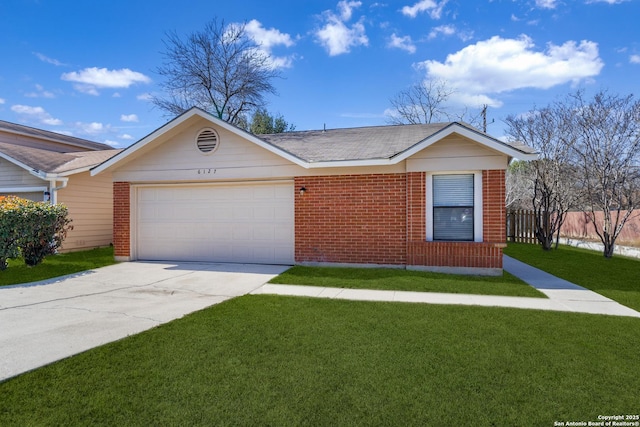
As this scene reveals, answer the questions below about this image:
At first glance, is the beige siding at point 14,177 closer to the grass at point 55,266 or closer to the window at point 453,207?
the grass at point 55,266

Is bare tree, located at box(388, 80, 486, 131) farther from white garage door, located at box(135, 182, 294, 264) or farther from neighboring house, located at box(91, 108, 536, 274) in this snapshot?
white garage door, located at box(135, 182, 294, 264)

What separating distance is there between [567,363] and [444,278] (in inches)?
167

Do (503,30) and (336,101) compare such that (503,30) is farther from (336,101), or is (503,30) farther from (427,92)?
(427,92)

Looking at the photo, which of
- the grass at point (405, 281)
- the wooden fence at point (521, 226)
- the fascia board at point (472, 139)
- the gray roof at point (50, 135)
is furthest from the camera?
the gray roof at point (50, 135)

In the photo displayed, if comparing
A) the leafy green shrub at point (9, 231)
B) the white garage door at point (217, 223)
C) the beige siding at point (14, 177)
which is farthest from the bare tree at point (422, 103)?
the leafy green shrub at point (9, 231)

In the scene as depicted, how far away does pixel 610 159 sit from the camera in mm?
12688

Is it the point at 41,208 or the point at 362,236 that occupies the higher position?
the point at 41,208

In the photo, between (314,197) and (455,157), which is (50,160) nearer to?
(314,197)

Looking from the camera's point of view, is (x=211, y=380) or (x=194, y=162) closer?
(x=211, y=380)

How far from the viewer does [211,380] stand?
327cm

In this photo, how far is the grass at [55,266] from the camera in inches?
324

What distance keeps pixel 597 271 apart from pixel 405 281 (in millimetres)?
5871

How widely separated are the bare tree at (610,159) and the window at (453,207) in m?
7.41

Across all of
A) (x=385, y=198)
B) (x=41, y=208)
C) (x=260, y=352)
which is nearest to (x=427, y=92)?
(x=385, y=198)
